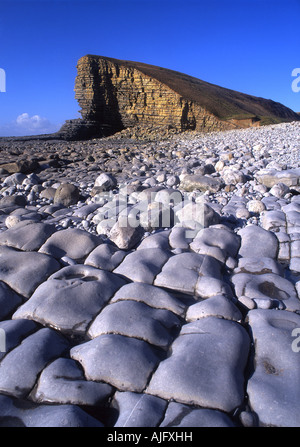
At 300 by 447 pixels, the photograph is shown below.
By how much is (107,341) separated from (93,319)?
1.02 ft

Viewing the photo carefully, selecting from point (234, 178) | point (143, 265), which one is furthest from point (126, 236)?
point (234, 178)

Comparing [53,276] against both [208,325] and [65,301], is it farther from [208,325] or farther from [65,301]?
[208,325]

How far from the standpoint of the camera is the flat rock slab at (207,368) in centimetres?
146

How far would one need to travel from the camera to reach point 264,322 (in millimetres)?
1927

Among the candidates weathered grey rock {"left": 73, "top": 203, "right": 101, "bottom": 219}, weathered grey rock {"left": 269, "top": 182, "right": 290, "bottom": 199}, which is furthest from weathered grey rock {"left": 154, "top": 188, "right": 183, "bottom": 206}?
weathered grey rock {"left": 269, "top": 182, "right": 290, "bottom": 199}

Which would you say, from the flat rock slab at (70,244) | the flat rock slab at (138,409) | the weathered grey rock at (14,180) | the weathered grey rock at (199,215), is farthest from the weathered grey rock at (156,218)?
the weathered grey rock at (14,180)

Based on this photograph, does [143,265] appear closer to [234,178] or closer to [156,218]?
[156,218]

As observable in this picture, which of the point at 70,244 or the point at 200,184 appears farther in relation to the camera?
the point at 200,184

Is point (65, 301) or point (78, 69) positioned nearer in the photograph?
point (65, 301)

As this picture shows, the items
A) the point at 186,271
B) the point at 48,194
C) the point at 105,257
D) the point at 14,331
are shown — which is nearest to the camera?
the point at 14,331

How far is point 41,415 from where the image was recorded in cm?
140

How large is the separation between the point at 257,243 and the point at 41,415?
2.22m

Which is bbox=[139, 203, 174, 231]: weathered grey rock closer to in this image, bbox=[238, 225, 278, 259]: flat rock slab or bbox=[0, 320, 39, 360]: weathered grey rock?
bbox=[238, 225, 278, 259]: flat rock slab
